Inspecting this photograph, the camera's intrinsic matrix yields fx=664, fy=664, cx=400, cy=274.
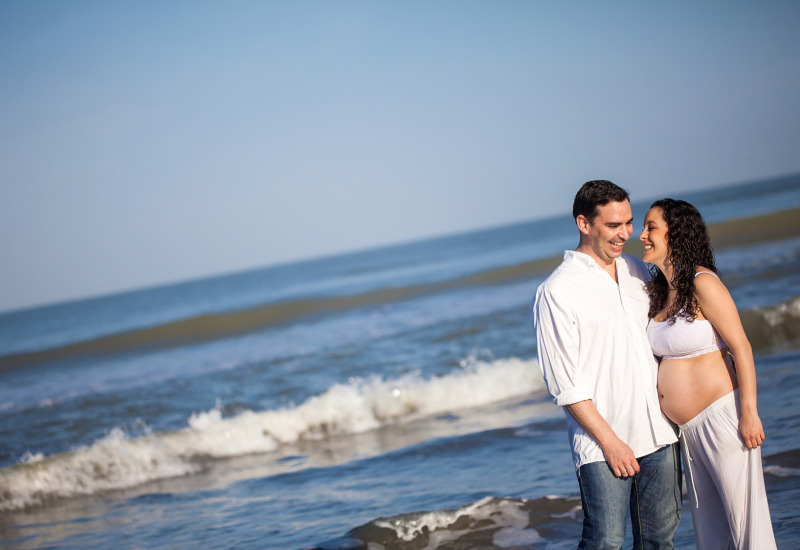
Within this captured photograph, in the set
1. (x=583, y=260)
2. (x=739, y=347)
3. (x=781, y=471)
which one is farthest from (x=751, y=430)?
(x=781, y=471)

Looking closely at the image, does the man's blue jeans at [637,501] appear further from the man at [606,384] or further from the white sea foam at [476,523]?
the white sea foam at [476,523]

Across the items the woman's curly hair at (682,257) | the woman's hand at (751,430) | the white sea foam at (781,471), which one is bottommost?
the white sea foam at (781,471)

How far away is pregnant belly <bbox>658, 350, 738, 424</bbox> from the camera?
3.00 meters

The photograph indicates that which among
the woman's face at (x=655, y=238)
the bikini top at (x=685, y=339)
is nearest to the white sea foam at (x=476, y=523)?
the bikini top at (x=685, y=339)

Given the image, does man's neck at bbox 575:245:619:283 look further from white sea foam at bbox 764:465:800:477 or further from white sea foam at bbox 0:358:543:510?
white sea foam at bbox 0:358:543:510

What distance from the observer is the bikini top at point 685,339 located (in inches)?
118

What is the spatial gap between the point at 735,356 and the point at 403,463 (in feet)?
14.0

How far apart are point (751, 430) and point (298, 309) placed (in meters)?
22.0

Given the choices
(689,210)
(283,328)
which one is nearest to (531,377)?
(689,210)

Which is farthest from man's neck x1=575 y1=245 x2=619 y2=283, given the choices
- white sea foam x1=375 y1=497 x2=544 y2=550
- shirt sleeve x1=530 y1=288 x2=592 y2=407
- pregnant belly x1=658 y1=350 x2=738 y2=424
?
white sea foam x1=375 y1=497 x2=544 y2=550

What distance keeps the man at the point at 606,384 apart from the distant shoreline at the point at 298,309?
60.0 ft

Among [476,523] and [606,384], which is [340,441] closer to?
[476,523]

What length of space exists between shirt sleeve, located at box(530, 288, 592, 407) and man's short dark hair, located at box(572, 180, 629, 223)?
1.36ft

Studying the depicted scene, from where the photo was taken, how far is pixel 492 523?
4.82 meters
